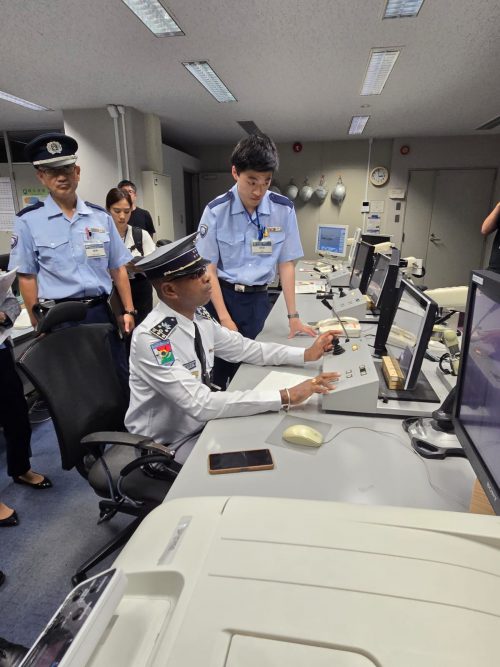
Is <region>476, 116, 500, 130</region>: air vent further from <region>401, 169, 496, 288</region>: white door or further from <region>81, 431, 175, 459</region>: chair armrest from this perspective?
<region>81, 431, 175, 459</region>: chair armrest

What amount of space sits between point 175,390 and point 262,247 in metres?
1.15

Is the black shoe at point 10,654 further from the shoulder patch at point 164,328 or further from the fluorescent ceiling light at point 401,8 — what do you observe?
the fluorescent ceiling light at point 401,8

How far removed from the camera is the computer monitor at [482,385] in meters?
0.69

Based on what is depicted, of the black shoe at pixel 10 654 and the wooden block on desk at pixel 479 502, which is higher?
the wooden block on desk at pixel 479 502

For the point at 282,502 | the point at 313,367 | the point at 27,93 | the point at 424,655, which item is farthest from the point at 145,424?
the point at 27,93

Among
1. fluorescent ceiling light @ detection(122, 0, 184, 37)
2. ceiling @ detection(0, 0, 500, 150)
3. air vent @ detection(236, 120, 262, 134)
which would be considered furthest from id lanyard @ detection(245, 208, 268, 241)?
air vent @ detection(236, 120, 262, 134)

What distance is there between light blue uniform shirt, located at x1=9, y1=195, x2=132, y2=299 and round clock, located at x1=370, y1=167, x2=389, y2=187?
5740 millimetres

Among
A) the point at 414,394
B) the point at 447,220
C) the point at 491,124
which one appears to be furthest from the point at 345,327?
the point at 447,220

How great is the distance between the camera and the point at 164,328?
131 cm

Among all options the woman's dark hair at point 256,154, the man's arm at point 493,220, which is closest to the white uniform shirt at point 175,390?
the woman's dark hair at point 256,154

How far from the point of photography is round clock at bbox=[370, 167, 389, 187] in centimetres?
677

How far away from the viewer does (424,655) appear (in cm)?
34

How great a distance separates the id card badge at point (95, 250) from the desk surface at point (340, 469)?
4.61ft

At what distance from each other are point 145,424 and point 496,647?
1236 millimetres
